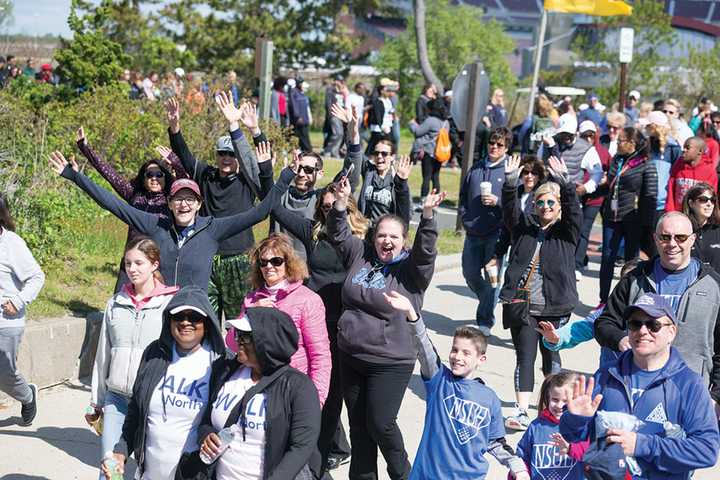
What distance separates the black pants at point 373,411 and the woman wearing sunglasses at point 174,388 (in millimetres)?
1361

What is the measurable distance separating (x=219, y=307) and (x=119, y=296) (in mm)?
2098

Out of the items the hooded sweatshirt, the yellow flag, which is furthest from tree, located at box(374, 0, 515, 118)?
the hooded sweatshirt

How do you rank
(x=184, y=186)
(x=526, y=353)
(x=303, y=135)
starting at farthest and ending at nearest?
(x=303, y=135) → (x=526, y=353) → (x=184, y=186)

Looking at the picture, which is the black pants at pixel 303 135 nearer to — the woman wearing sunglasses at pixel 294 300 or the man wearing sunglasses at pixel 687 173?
the man wearing sunglasses at pixel 687 173

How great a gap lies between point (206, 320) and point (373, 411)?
4.91 feet

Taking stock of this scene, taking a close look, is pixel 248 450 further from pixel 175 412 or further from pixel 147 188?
pixel 147 188

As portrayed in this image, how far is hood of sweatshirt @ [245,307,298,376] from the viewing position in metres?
4.54

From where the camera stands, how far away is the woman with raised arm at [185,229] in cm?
669

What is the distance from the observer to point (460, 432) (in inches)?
207

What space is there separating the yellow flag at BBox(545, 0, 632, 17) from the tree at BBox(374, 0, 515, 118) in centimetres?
1404

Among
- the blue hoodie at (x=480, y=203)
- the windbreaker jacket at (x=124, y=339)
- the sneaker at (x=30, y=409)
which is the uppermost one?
the windbreaker jacket at (x=124, y=339)

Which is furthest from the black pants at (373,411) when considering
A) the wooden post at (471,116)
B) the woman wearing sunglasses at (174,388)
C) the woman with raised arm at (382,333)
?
the wooden post at (471,116)

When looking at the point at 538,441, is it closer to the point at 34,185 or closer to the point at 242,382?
the point at 242,382

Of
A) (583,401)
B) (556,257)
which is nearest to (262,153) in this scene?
(556,257)
